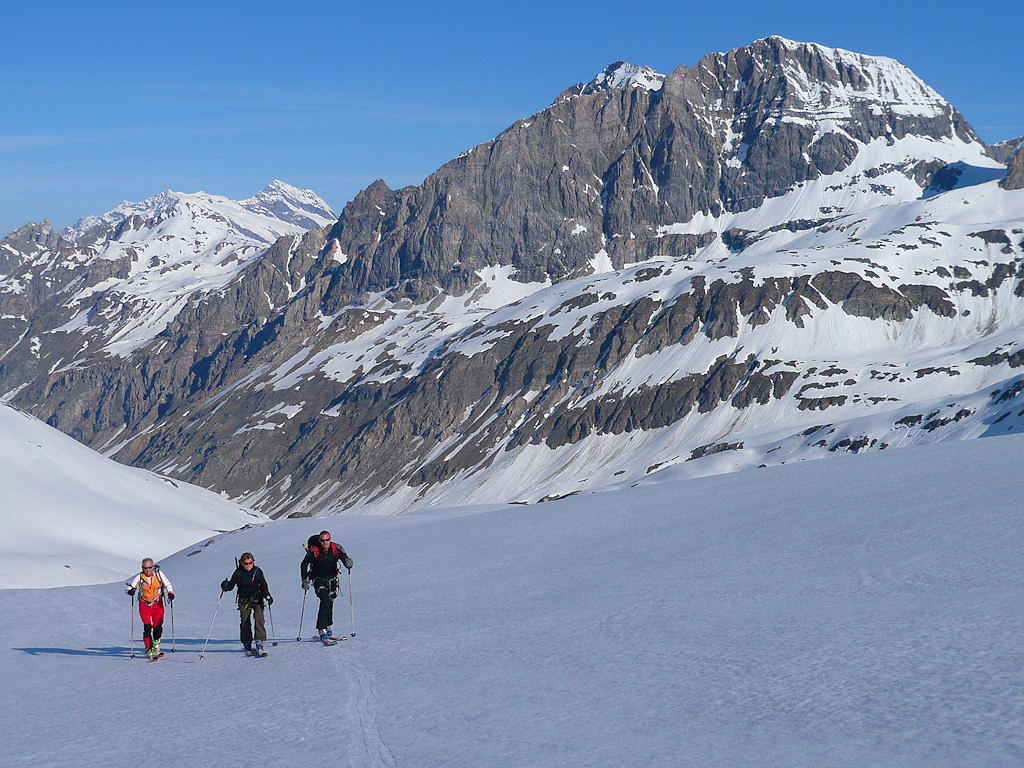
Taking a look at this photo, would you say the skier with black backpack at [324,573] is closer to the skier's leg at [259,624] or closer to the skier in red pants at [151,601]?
the skier's leg at [259,624]

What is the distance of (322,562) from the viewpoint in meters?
19.5

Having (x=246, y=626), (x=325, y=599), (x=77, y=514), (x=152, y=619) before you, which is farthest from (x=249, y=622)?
(x=77, y=514)

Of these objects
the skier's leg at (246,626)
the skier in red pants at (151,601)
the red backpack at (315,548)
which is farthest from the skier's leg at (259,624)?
the skier in red pants at (151,601)

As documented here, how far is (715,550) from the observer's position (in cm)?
2267

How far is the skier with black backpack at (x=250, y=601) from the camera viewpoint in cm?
1877

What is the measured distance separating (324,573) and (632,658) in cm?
777

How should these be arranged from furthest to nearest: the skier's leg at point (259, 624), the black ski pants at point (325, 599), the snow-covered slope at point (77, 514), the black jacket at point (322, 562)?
1. the snow-covered slope at point (77, 514)
2. the black jacket at point (322, 562)
3. the black ski pants at point (325, 599)
4. the skier's leg at point (259, 624)

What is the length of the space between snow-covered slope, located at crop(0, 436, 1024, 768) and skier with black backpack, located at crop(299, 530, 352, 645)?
772 mm

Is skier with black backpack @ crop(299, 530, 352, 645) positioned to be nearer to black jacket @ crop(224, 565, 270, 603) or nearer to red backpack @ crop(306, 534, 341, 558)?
red backpack @ crop(306, 534, 341, 558)

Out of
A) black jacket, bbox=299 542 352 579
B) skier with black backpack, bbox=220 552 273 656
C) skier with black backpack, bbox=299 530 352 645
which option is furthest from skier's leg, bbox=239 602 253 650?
black jacket, bbox=299 542 352 579

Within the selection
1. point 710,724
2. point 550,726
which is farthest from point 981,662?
point 550,726

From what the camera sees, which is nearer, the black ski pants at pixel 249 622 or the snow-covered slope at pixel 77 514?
the black ski pants at pixel 249 622

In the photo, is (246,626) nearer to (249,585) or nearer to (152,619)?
(249,585)

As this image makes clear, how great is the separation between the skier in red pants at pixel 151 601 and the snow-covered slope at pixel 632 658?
534 mm
